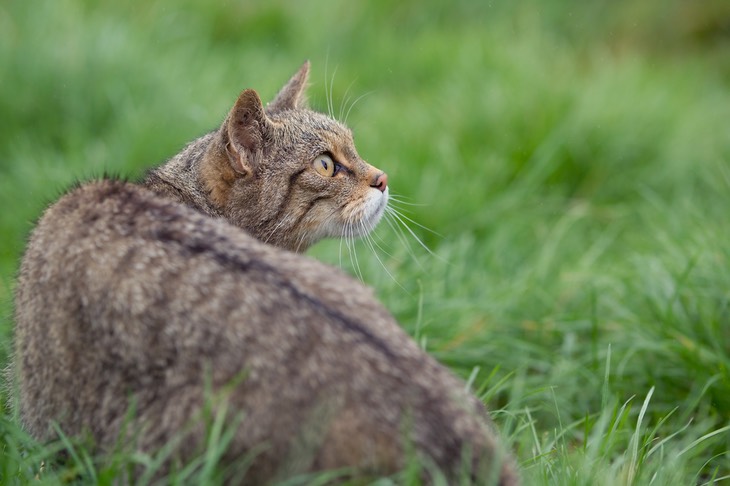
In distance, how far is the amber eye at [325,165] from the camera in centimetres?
425

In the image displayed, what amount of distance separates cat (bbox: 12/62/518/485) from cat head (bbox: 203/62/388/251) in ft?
2.82

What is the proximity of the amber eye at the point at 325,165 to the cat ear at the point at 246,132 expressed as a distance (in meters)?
0.23

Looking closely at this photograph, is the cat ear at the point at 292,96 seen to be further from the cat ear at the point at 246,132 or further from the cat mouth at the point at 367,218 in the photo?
the cat mouth at the point at 367,218

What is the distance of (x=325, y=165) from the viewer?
4293mm

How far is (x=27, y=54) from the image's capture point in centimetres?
732

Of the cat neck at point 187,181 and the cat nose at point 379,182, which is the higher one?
the cat nose at point 379,182

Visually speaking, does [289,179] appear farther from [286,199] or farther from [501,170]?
[501,170]

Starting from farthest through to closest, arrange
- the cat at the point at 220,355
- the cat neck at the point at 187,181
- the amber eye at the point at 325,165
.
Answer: the amber eye at the point at 325,165, the cat neck at the point at 187,181, the cat at the point at 220,355

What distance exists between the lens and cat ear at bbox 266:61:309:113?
4.64 meters

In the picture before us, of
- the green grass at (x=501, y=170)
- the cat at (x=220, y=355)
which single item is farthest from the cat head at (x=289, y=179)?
the cat at (x=220, y=355)

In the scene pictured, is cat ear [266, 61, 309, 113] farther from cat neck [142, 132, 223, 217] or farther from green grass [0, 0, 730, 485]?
green grass [0, 0, 730, 485]

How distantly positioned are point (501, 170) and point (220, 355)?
4.55 metres

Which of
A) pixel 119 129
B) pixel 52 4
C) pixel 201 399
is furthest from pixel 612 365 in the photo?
pixel 52 4

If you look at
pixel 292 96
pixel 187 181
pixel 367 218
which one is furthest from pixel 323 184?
pixel 292 96
